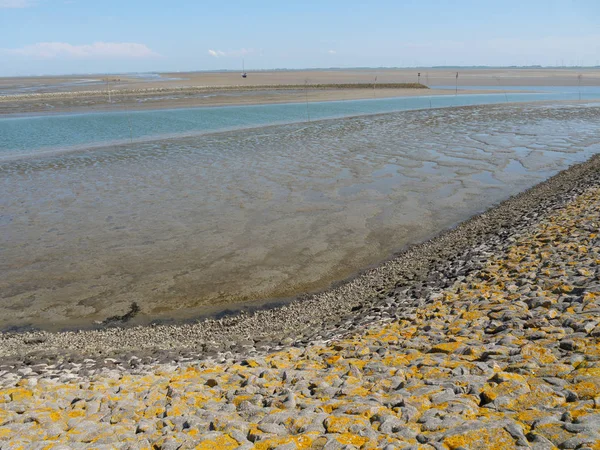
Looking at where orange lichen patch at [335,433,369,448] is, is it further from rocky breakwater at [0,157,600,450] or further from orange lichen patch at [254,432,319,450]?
orange lichen patch at [254,432,319,450]

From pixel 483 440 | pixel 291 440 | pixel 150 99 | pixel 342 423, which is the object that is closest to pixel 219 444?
pixel 291 440

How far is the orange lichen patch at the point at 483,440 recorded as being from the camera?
153 inches

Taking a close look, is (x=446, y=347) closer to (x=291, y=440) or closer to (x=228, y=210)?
(x=291, y=440)

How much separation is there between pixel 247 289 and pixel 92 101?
175 ft

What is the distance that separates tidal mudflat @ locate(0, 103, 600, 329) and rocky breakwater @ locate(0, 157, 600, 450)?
3.26 m

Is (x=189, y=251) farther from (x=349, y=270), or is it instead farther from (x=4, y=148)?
(x=4, y=148)

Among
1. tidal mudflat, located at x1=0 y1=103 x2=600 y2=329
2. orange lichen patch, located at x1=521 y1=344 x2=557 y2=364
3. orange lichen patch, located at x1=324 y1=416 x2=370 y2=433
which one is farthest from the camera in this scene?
tidal mudflat, located at x1=0 y1=103 x2=600 y2=329

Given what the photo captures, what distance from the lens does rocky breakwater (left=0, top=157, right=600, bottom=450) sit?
4.24m

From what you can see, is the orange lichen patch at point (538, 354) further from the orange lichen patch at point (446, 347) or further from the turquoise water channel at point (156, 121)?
the turquoise water channel at point (156, 121)

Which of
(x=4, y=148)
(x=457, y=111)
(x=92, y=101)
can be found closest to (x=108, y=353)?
(x=4, y=148)

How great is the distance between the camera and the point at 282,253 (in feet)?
40.0

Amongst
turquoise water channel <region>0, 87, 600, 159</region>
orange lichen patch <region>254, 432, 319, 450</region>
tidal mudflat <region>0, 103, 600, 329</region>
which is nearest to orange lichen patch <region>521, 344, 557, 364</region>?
orange lichen patch <region>254, 432, 319, 450</region>

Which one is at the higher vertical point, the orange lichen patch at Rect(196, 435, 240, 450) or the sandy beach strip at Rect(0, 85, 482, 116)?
the sandy beach strip at Rect(0, 85, 482, 116)

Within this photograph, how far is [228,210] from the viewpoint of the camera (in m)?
15.8
